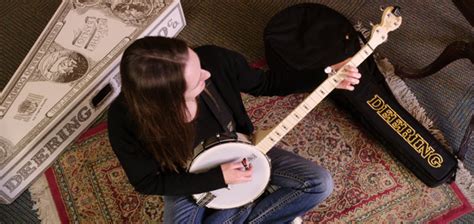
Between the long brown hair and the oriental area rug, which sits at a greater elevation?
the long brown hair

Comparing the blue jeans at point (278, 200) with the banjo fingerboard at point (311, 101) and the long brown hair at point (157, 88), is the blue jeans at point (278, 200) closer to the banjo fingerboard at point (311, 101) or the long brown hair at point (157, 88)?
the banjo fingerboard at point (311, 101)

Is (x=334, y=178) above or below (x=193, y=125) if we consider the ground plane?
below

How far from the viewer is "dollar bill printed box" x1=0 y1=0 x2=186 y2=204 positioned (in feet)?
4.60

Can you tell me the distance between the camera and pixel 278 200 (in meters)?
1.21

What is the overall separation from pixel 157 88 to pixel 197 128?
214 millimetres

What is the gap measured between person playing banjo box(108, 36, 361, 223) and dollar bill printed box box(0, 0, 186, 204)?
1.64ft

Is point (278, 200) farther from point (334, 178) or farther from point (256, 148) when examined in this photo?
point (334, 178)

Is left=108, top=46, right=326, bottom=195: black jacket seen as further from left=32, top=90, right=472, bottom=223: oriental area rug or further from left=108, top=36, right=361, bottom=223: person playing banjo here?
left=32, top=90, right=472, bottom=223: oriental area rug

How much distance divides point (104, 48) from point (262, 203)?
76 centimetres

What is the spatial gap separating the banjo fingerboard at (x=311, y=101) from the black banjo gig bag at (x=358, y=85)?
0.41 metres

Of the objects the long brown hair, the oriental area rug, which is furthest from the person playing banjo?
the oriental area rug

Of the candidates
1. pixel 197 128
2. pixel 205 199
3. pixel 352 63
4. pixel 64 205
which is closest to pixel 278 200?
pixel 205 199

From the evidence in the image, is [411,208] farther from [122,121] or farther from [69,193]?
[69,193]

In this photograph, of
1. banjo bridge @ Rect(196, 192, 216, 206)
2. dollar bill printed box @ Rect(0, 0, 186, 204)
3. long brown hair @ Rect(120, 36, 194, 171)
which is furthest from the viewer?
dollar bill printed box @ Rect(0, 0, 186, 204)
